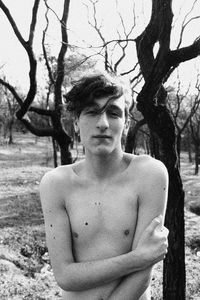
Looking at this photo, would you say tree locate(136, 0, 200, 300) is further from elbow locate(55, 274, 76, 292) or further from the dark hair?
elbow locate(55, 274, 76, 292)

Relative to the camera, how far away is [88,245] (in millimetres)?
1992

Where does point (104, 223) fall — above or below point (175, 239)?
above

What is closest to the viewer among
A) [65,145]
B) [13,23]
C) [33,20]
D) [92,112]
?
[92,112]

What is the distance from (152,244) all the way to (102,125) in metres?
0.69

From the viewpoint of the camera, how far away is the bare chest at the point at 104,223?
197cm

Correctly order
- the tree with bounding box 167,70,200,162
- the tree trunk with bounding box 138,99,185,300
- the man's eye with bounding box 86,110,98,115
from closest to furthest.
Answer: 1. the man's eye with bounding box 86,110,98,115
2. the tree trunk with bounding box 138,99,185,300
3. the tree with bounding box 167,70,200,162

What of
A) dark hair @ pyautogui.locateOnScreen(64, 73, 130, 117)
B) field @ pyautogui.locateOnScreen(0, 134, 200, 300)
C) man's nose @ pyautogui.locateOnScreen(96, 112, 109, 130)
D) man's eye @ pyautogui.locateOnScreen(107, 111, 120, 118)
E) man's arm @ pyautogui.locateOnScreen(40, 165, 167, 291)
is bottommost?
field @ pyautogui.locateOnScreen(0, 134, 200, 300)

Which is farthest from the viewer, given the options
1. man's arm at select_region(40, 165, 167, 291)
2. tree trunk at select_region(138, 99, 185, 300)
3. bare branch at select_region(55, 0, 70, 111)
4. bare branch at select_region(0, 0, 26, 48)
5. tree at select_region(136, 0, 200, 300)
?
bare branch at select_region(55, 0, 70, 111)

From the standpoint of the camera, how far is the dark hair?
6.35 feet

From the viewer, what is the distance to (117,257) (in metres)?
1.83

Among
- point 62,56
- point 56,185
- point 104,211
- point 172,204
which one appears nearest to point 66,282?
point 104,211

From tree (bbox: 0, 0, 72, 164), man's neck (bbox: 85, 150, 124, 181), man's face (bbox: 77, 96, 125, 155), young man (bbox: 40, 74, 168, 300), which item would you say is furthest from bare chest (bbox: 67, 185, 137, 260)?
tree (bbox: 0, 0, 72, 164)

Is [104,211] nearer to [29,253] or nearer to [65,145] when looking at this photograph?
[29,253]

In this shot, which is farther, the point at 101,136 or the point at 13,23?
the point at 13,23
